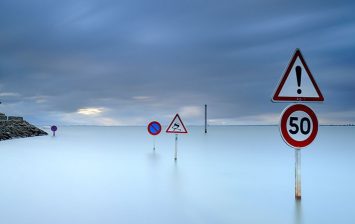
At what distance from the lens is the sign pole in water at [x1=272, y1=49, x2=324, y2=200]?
250 inches

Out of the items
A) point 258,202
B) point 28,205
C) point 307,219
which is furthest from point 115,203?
point 307,219

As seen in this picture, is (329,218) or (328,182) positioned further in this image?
(328,182)

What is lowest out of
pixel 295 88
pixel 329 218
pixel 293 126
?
pixel 329 218

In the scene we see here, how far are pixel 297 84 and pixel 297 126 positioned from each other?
0.77 metres

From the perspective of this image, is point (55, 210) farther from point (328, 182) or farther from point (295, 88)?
A: point (328, 182)

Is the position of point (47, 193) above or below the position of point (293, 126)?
below

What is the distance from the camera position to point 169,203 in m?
7.41

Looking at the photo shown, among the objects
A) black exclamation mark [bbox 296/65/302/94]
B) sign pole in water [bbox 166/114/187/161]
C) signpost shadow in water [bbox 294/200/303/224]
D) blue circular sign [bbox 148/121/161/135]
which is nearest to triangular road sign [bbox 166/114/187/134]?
sign pole in water [bbox 166/114/187/161]

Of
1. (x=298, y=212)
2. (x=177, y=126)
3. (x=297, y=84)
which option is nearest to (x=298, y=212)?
(x=298, y=212)

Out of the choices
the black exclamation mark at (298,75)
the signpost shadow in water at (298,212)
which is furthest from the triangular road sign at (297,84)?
the signpost shadow in water at (298,212)

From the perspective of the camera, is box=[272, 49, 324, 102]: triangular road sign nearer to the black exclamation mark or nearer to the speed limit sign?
the black exclamation mark

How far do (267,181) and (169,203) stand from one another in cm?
458

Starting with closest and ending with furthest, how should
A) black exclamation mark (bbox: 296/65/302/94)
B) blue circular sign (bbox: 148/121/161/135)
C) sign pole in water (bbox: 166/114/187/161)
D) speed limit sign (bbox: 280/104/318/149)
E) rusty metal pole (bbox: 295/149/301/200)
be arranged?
speed limit sign (bbox: 280/104/318/149) → black exclamation mark (bbox: 296/65/302/94) → rusty metal pole (bbox: 295/149/301/200) → sign pole in water (bbox: 166/114/187/161) → blue circular sign (bbox: 148/121/161/135)

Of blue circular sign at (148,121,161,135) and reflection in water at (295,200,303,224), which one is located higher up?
blue circular sign at (148,121,161,135)
